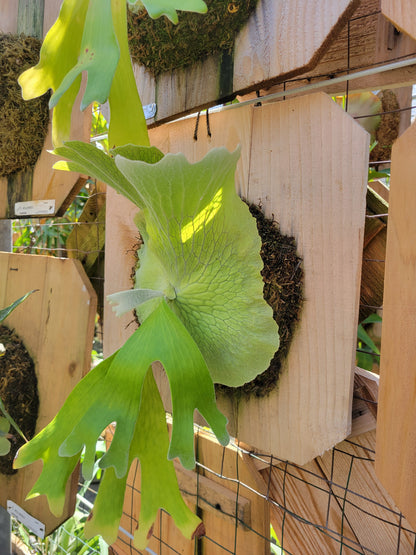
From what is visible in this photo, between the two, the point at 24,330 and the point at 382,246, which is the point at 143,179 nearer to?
the point at 382,246

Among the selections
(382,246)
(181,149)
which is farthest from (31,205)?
(382,246)

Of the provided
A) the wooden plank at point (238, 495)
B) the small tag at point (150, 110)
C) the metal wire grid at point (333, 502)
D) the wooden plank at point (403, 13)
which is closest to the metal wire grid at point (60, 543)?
the wooden plank at point (238, 495)

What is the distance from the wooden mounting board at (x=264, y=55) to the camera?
446mm

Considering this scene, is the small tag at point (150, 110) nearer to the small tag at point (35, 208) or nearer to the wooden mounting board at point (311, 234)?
the wooden mounting board at point (311, 234)

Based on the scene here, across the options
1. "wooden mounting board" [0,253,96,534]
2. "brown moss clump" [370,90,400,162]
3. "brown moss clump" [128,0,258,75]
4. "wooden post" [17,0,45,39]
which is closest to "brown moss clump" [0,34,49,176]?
"wooden post" [17,0,45,39]

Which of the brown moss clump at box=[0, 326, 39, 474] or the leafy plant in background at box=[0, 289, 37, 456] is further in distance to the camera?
the brown moss clump at box=[0, 326, 39, 474]

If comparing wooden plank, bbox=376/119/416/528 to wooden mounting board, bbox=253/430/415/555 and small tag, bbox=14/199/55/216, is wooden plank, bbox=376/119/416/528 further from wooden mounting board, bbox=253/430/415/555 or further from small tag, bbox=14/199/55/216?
small tag, bbox=14/199/55/216

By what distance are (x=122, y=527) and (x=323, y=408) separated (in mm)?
547

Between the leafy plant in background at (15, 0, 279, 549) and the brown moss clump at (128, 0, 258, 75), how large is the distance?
96 millimetres

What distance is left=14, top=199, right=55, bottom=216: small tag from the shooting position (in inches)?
33.3

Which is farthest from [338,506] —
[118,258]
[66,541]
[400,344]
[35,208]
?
[66,541]

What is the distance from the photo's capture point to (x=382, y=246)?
59 cm

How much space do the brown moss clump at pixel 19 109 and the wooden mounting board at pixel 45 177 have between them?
22 millimetres

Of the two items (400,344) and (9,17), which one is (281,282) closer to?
(400,344)
